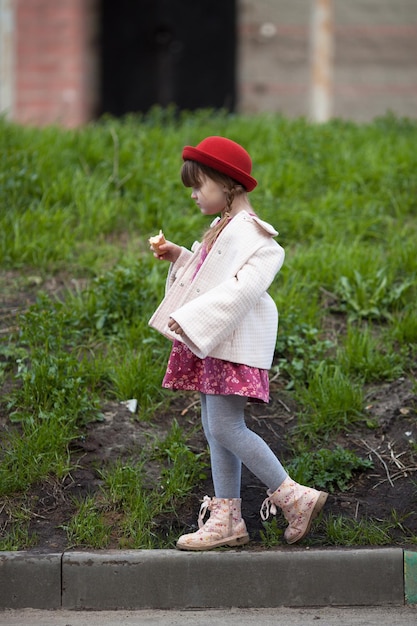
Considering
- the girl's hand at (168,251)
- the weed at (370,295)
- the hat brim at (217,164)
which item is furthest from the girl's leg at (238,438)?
the weed at (370,295)

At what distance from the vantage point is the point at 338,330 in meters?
6.19

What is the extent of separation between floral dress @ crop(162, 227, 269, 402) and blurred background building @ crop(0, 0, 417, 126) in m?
8.66

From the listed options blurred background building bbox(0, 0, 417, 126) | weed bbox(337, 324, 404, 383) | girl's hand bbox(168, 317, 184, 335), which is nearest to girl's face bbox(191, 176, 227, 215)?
girl's hand bbox(168, 317, 184, 335)

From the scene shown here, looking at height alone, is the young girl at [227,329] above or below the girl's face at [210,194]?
below

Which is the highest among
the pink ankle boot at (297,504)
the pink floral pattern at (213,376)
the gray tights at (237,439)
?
the pink floral pattern at (213,376)

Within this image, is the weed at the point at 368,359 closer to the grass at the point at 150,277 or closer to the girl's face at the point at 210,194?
the grass at the point at 150,277

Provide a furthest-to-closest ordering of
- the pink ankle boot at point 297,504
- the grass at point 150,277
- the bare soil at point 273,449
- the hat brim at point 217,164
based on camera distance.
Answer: the grass at point 150,277
the bare soil at point 273,449
the pink ankle boot at point 297,504
the hat brim at point 217,164

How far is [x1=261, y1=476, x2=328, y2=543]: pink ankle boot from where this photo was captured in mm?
4434

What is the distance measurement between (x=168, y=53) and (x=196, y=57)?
376 millimetres

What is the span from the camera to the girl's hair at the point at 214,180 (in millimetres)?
4379

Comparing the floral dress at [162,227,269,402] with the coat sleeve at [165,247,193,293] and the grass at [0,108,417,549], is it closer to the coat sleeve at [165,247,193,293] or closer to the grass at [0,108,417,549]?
the coat sleeve at [165,247,193,293]

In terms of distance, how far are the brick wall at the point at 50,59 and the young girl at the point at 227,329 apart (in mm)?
8704

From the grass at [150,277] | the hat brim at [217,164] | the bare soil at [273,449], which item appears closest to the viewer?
the hat brim at [217,164]

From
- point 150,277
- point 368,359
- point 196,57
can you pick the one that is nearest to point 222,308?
point 368,359
